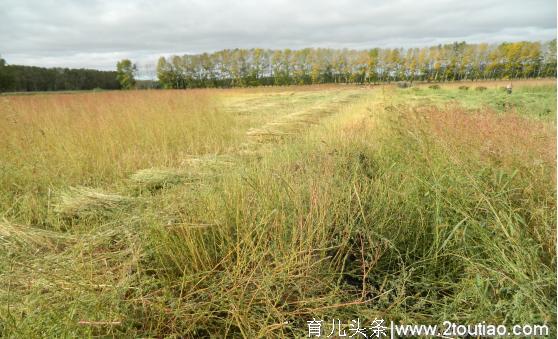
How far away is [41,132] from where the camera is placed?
4.99 meters

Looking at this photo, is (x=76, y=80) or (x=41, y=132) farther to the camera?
(x=76, y=80)

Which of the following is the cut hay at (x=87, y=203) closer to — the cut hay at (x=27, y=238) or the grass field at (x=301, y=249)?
the grass field at (x=301, y=249)

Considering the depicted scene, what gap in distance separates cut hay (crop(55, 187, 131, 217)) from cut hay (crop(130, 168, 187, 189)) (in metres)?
0.50

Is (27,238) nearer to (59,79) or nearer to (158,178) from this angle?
(158,178)

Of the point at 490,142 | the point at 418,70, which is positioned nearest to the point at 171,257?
the point at 490,142

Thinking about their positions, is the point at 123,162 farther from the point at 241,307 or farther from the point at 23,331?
the point at 241,307

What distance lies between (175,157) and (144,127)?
1.58 meters

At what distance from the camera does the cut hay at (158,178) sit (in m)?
3.63

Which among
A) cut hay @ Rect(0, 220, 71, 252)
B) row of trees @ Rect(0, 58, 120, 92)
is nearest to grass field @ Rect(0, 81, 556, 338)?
cut hay @ Rect(0, 220, 71, 252)

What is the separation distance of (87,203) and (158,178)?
3.06 ft

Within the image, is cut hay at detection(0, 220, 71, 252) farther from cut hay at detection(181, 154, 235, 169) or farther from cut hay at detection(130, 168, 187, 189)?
cut hay at detection(181, 154, 235, 169)

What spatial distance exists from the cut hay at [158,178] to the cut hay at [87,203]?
50cm

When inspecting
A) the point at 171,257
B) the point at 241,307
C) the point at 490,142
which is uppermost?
the point at 490,142

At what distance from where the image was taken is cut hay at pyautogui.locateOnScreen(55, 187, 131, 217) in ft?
9.07
